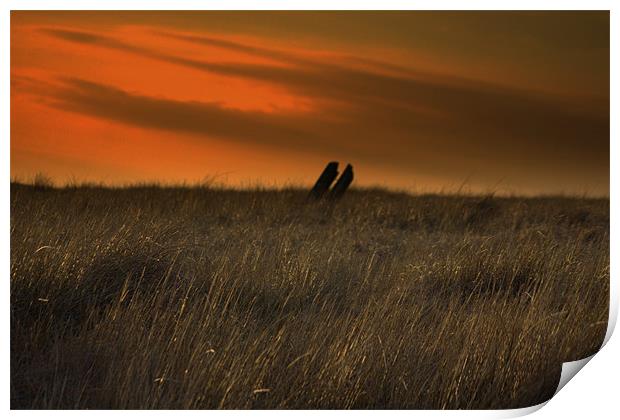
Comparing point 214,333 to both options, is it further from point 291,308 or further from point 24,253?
point 24,253

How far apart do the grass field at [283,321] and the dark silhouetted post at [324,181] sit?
307cm

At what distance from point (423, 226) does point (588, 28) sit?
301cm

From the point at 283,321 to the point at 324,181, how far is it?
4.79 m

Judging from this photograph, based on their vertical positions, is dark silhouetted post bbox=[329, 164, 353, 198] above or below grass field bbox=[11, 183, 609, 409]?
above

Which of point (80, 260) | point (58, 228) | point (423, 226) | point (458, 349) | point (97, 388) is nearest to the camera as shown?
point (97, 388)

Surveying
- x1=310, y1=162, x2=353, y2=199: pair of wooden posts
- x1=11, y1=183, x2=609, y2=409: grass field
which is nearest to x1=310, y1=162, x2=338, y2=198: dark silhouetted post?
x1=310, y1=162, x2=353, y2=199: pair of wooden posts

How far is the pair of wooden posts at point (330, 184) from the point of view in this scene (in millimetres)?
7992

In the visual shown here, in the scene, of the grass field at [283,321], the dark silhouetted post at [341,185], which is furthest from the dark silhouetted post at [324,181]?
the grass field at [283,321]

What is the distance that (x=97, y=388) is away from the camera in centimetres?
269

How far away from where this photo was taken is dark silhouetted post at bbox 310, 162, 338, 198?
802cm

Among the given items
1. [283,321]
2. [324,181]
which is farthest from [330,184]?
[283,321]

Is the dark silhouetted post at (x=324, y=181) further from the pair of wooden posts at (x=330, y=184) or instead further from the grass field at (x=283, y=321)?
the grass field at (x=283, y=321)

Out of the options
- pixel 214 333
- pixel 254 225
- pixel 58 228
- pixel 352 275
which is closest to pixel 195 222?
pixel 254 225

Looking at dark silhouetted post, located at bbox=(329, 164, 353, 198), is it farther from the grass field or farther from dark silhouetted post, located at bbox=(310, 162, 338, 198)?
the grass field
